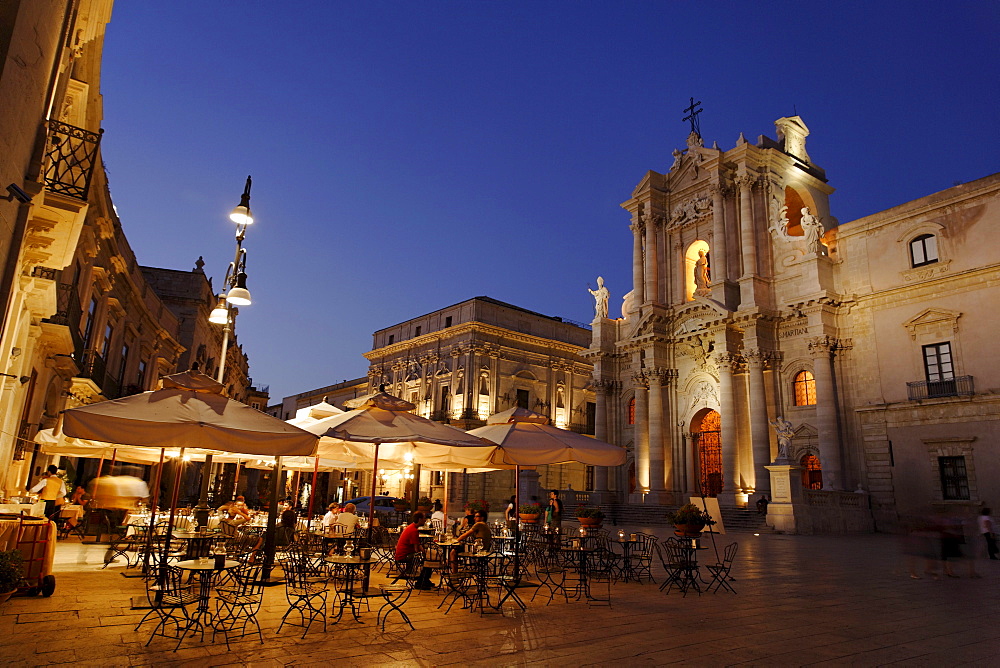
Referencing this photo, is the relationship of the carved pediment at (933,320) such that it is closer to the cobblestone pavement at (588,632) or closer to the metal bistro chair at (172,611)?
the cobblestone pavement at (588,632)

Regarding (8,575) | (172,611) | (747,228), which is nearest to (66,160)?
(8,575)

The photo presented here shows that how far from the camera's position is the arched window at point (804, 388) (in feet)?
92.0

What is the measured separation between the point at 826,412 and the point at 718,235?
33.2 feet

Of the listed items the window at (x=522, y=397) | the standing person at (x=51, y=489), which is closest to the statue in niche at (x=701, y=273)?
the window at (x=522, y=397)

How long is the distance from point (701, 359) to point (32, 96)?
2935cm

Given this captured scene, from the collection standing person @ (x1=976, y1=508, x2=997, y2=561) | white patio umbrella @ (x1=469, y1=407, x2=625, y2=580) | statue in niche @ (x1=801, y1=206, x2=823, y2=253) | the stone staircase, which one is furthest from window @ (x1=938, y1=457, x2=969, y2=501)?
white patio umbrella @ (x1=469, y1=407, x2=625, y2=580)

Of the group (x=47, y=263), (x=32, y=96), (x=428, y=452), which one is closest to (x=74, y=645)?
(x=32, y=96)

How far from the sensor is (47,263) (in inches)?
434

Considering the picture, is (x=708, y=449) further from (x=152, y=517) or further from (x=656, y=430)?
A: (x=152, y=517)

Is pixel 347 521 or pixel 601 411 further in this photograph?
pixel 601 411

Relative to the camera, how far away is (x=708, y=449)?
32.2 metres

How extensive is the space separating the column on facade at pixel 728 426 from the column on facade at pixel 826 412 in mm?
3447

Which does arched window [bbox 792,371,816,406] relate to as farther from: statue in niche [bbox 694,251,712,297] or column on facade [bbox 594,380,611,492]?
column on facade [bbox 594,380,611,492]

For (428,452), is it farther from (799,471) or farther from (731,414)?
(731,414)
